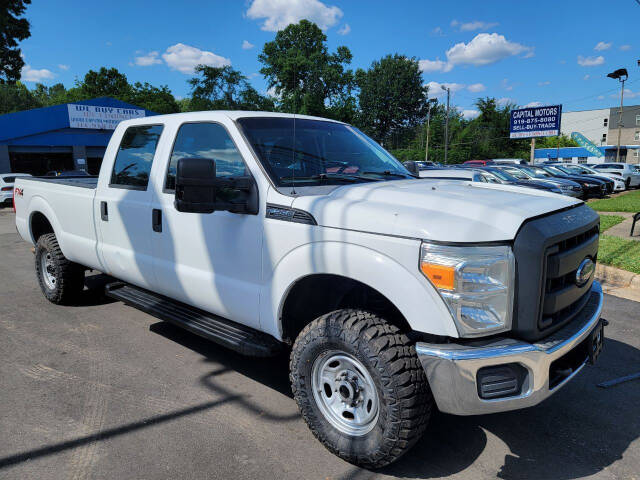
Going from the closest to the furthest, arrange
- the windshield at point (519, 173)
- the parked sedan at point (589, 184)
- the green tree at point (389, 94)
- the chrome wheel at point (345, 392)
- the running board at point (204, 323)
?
the chrome wheel at point (345, 392) → the running board at point (204, 323) → the windshield at point (519, 173) → the parked sedan at point (589, 184) → the green tree at point (389, 94)

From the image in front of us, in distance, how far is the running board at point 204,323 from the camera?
10.3 feet

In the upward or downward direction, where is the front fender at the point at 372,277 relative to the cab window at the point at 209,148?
downward

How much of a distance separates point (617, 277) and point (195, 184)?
21.2ft

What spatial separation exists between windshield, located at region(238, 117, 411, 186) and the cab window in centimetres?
16

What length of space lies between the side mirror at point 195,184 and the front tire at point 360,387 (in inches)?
37.5

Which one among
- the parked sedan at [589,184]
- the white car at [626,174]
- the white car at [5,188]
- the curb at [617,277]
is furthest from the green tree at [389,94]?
the curb at [617,277]

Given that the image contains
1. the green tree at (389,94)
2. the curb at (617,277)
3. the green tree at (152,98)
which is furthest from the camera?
the green tree at (389,94)

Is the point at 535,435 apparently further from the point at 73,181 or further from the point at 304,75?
the point at 73,181

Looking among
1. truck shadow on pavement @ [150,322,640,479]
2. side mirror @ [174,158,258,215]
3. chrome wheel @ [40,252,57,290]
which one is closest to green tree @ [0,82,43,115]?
chrome wheel @ [40,252,57,290]

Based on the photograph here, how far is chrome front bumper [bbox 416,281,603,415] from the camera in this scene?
221 cm

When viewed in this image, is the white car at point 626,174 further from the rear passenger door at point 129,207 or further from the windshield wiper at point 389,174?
the rear passenger door at point 129,207

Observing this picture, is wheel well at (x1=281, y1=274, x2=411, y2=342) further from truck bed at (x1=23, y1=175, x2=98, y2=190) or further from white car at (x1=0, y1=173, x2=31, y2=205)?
white car at (x1=0, y1=173, x2=31, y2=205)

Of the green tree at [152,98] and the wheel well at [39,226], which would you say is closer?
the wheel well at [39,226]

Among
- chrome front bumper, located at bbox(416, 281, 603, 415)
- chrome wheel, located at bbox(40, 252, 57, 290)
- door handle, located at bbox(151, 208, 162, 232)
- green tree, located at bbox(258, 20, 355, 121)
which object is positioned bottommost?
chrome wheel, located at bbox(40, 252, 57, 290)
